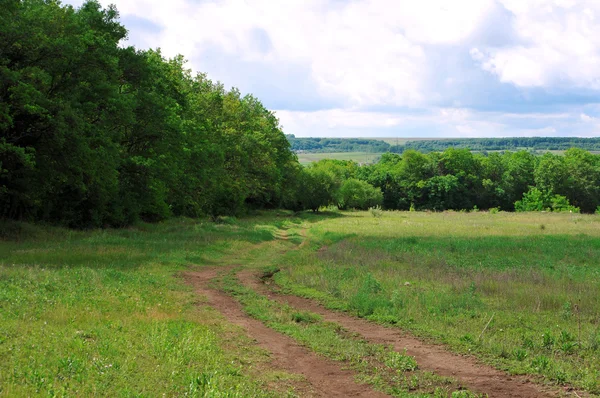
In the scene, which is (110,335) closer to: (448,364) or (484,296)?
(448,364)

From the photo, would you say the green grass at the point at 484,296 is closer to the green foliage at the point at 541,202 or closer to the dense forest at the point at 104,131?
the dense forest at the point at 104,131

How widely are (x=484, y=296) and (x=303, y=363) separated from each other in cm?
754

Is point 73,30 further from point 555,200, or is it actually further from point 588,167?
point 588,167

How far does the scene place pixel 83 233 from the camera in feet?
84.5

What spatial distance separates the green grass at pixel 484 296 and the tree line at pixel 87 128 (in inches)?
464

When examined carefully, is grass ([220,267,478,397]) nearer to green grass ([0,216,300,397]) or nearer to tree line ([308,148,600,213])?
green grass ([0,216,300,397])

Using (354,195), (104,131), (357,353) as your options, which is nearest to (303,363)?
(357,353)

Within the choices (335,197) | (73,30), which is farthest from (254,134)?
(73,30)

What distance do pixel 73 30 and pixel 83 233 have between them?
10.4 metres

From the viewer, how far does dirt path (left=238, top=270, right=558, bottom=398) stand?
7.49 m

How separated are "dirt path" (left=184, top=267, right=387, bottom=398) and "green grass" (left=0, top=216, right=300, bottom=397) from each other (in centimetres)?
39

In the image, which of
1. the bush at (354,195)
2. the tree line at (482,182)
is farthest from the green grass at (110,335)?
the tree line at (482,182)

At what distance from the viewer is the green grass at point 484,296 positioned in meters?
9.11

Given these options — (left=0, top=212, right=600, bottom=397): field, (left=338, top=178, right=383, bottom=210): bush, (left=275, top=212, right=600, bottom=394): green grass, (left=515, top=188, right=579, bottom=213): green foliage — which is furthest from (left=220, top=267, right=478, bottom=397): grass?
(left=515, top=188, right=579, bottom=213): green foliage
